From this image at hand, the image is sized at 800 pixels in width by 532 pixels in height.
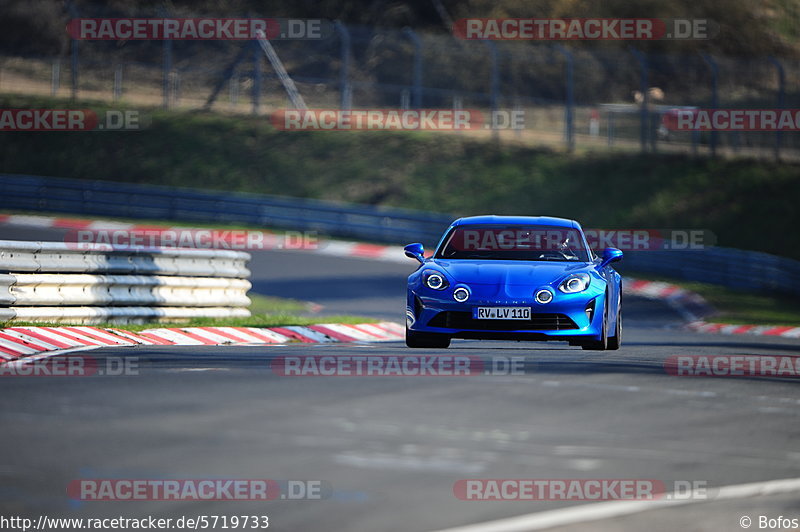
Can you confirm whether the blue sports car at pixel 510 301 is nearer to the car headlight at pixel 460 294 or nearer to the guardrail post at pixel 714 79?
the car headlight at pixel 460 294

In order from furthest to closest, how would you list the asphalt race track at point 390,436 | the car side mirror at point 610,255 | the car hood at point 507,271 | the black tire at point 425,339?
A: the car side mirror at point 610,255, the black tire at point 425,339, the car hood at point 507,271, the asphalt race track at point 390,436

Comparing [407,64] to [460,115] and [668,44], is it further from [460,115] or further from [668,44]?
[668,44]

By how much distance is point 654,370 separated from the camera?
11.5m

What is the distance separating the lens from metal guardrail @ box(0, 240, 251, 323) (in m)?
13.5

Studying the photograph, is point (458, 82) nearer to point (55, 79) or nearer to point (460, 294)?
point (55, 79)

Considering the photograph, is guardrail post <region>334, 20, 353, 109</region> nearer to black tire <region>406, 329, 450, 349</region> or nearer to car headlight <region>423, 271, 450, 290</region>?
black tire <region>406, 329, 450, 349</region>

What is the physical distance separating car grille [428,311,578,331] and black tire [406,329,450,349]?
0.75 ft

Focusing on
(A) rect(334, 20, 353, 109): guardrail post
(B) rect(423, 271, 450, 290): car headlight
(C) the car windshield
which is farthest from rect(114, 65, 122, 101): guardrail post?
(B) rect(423, 271, 450, 290): car headlight

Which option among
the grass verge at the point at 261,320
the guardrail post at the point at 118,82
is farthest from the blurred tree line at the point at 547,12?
the grass verge at the point at 261,320

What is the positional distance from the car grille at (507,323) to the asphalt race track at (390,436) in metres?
0.37

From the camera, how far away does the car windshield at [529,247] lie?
12852 millimetres

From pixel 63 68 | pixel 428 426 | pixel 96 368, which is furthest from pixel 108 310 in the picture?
pixel 63 68

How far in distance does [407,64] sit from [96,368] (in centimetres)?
4228

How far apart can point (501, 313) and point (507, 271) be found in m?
0.46
